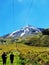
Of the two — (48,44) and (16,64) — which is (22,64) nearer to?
(16,64)

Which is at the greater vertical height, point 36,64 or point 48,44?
point 48,44

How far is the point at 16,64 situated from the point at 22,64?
4.15 ft

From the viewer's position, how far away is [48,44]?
196 meters

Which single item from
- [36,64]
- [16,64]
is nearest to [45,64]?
[36,64]

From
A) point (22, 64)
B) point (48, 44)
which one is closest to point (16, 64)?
point (22, 64)

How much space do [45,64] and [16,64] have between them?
16.6 feet

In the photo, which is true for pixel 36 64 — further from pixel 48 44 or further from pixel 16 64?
pixel 48 44

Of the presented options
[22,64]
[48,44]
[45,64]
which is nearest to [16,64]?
[22,64]

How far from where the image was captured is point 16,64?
44.8m

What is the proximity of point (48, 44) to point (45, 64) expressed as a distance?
14944cm

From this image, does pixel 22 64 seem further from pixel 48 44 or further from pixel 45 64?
pixel 48 44

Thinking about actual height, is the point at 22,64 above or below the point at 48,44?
below

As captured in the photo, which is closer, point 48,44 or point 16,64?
point 16,64

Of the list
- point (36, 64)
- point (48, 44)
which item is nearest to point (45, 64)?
point (36, 64)
